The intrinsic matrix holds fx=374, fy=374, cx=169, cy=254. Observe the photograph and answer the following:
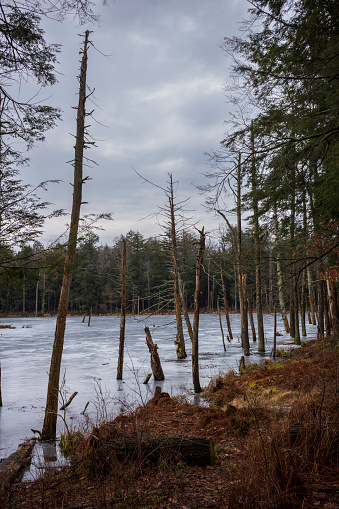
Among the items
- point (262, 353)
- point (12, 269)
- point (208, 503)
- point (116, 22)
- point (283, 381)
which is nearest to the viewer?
point (208, 503)

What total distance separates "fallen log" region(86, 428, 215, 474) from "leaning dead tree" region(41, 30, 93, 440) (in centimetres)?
266

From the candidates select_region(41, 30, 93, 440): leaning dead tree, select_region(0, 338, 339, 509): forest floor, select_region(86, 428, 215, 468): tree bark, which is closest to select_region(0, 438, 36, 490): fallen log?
select_region(0, 338, 339, 509): forest floor

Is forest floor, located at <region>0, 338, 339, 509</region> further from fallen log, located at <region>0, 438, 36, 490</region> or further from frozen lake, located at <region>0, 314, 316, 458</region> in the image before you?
frozen lake, located at <region>0, 314, 316, 458</region>

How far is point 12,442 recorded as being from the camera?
30.0ft

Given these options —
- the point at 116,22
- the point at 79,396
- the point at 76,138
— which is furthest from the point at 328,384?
the point at 79,396

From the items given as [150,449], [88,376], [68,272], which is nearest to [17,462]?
[150,449]

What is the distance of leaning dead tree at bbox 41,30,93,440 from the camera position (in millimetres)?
8695

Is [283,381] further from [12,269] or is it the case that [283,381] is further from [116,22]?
[116,22]

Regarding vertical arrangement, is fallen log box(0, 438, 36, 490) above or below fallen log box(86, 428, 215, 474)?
below

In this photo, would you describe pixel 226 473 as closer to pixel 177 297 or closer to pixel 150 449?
pixel 150 449

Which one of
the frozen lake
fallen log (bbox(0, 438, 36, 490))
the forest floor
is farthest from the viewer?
the frozen lake

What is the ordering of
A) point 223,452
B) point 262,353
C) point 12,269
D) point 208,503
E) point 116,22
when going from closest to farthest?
point 208,503 < point 116,22 < point 223,452 < point 12,269 < point 262,353

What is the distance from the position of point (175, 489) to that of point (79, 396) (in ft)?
32.5

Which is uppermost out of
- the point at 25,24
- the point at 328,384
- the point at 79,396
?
the point at 25,24
